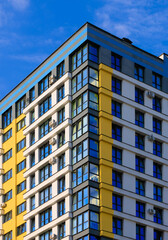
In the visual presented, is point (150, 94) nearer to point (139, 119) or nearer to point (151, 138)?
point (139, 119)

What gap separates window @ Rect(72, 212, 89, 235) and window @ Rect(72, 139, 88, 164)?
6.20 m

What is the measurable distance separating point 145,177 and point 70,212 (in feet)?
31.5

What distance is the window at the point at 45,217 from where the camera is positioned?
81.1 m

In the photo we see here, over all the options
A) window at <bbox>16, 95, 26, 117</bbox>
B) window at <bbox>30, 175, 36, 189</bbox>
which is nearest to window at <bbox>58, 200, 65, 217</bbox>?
window at <bbox>30, 175, 36, 189</bbox>

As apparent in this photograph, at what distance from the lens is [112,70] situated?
82188 mm

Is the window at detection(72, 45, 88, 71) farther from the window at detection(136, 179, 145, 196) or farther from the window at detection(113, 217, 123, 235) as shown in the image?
the window at detection(113, 217, 123, 235)

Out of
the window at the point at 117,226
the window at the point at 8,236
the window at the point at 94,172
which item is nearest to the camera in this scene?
→ the window at the point at 117,226

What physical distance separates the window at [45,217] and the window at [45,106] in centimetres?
1210

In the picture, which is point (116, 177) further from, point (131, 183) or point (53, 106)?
point (53, 106)

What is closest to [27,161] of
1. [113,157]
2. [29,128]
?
[29,128]

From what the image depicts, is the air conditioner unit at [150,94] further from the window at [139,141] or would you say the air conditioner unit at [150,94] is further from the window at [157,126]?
the window at [139,141]

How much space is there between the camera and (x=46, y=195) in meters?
82.8

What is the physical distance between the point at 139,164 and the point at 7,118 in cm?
2297

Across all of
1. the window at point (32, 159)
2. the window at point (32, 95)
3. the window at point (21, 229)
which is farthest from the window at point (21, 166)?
the window at point (32, 95)
